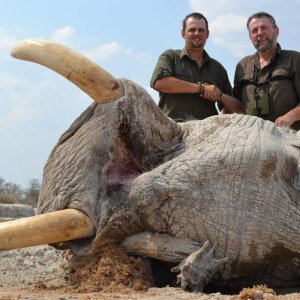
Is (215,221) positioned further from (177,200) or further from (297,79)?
(297,79)

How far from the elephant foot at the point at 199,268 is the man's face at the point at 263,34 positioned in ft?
13.1

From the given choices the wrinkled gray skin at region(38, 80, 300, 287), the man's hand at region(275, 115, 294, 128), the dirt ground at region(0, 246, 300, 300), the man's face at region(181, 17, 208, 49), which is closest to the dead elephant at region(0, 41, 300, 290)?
the wrinkled gray skin at region(38, 80, 300, 287)

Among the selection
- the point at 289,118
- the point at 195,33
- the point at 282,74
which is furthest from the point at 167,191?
the point at 195,33

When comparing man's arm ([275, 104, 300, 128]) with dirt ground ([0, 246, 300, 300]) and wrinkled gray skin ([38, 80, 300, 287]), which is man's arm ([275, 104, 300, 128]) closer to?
wrinkled gray skin ([38, 80, 300, 287])

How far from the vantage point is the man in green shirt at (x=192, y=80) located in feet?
25.2

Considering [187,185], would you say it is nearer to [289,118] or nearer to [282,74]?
[289,118]

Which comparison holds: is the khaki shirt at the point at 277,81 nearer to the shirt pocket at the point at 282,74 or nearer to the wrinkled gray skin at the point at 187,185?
the shirt pocket at the point at 282,74

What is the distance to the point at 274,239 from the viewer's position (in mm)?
4359

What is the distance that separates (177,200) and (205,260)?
44 centimetres

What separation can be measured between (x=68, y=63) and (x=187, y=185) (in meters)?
1.18

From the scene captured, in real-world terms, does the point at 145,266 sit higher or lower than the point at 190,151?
lower

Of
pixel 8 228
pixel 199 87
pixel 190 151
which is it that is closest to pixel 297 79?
pixel 199 87

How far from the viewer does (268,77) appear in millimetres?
7531

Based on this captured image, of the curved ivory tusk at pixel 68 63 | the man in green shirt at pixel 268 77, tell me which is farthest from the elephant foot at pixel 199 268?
the man in green shirt at pixel 268 77
